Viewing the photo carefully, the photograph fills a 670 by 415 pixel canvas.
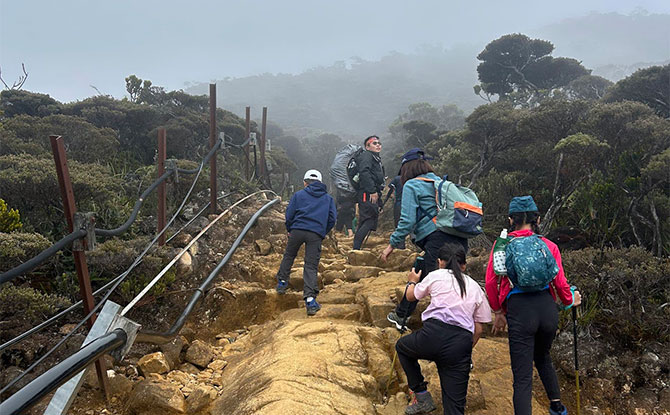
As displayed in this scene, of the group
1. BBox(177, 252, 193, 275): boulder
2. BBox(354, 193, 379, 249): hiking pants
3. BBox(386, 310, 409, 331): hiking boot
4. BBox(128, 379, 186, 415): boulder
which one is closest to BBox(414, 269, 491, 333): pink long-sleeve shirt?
BBox(386, 310, 409, 331): hiking boot

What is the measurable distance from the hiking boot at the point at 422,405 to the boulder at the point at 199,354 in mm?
1828

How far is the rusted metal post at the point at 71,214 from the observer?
2.54 m

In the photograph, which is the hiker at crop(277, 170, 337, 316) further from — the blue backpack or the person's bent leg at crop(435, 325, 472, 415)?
the blue backpack

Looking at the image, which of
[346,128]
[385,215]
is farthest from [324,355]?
[346,128]

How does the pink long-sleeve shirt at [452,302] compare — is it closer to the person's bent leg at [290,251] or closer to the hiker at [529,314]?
the hiker at [529,314]

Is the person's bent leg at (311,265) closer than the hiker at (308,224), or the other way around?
the person's bent leg at (311,265)

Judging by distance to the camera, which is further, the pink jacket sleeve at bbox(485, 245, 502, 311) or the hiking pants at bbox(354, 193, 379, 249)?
the hiking pants at bbox(354, 193, 379, 249)

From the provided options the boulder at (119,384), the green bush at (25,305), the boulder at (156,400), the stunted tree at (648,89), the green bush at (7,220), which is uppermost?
the stunted tree at (648,89)

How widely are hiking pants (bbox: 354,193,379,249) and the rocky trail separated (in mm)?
1492

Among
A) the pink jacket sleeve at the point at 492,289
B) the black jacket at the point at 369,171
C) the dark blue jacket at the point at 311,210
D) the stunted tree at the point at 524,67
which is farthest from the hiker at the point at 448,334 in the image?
the stunted tree at the point at 524,67

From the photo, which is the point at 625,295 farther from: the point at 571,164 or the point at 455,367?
the point at 571,164

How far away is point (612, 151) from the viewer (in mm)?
6766

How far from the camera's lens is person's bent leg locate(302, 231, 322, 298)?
4262 mm

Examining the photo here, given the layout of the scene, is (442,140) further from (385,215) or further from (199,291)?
(199,291)
